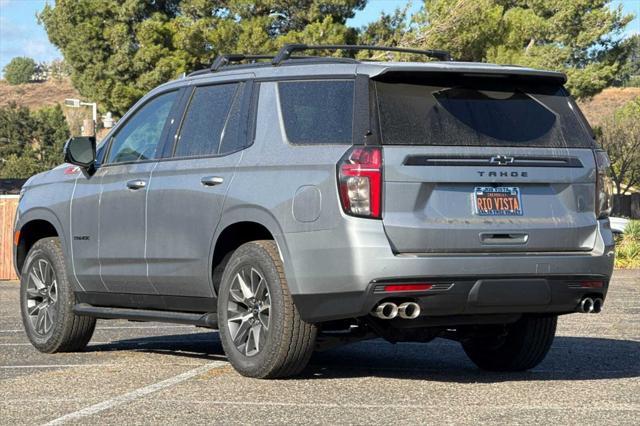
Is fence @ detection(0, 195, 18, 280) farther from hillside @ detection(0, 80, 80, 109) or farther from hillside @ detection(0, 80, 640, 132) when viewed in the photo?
hillside @ detection(0, 80, 80, 109)

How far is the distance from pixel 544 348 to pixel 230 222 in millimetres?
2266

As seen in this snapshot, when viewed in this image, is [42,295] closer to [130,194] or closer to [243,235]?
[130,194]

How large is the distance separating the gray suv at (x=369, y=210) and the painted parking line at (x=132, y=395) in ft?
1.16

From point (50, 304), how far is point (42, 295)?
144 millimetres

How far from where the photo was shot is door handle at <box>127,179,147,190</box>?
9344 millimetres

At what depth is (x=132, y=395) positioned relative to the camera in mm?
7773

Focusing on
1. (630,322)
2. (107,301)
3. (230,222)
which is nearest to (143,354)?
(107,301)

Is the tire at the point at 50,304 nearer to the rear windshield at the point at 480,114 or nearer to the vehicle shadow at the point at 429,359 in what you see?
the vehicle shadow at the point at 429,359

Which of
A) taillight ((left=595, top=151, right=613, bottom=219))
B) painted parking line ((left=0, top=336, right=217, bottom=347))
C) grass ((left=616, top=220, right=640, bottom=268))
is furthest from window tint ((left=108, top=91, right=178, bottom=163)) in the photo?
grass ((left=616, top=220, right=640, bottom=268))

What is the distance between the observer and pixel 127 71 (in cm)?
5228

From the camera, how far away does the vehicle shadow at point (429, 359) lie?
8.84m

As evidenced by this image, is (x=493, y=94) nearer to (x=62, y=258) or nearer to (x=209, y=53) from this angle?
(x=62, y=258)

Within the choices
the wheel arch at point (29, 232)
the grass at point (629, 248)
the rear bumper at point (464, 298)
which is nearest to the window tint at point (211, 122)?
the rear bumper at point (464, 298)

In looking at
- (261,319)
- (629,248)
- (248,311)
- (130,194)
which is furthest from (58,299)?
(629,248)
